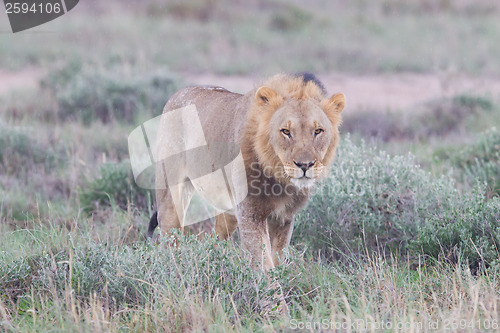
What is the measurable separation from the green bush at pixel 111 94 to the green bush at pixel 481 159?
515cm

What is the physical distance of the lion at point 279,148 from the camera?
4215 millimetres

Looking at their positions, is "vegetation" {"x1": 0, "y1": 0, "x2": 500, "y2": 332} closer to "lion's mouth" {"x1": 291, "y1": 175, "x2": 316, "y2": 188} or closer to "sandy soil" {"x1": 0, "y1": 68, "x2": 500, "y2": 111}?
"lion's mouth" {"x1": 291, "y1": 175, "x2": 316, "y2": 188}

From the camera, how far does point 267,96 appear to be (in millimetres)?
4434

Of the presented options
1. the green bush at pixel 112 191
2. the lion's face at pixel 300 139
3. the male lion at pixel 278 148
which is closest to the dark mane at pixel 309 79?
the male lion at pixel 278 148

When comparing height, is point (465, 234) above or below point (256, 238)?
below

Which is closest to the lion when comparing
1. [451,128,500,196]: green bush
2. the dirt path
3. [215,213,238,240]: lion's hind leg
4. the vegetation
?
the vegetation

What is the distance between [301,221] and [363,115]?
571cm

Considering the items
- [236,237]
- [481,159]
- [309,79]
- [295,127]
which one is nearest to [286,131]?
[295,127]

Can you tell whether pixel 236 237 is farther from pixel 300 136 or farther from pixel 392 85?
pixel 392 85

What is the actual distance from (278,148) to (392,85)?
1151 centimetres

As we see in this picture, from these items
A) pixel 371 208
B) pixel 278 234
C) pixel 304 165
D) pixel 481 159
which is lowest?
pixel 481 159

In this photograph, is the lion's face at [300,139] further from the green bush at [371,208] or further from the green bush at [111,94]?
the green bush at [111,94]

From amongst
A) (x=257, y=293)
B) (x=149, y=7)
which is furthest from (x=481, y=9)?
(x=257, y=293)

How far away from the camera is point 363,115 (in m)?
11.0
